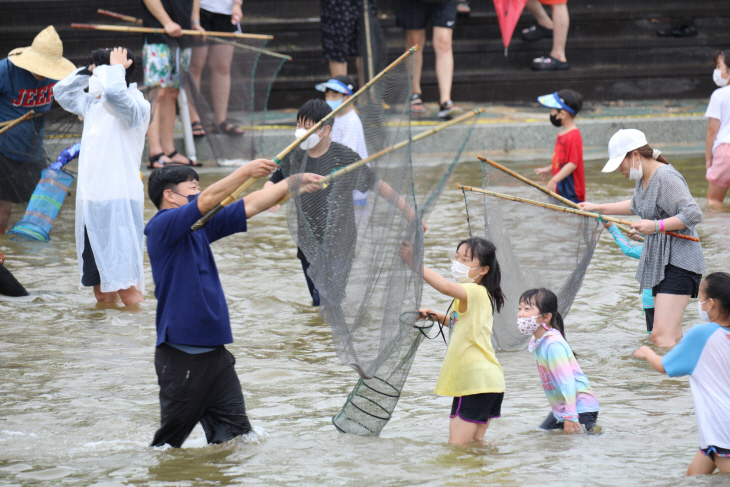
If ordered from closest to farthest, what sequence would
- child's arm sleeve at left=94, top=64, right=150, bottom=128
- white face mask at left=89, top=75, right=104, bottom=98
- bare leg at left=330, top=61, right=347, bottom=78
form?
1. child's arm sleeve at left=94, top=64, right=150, bottom=128
2. white face mask at left=89, top=75, right=104, bottom=98
3. bare leg at left=330, top=61, right=347, bottom=78

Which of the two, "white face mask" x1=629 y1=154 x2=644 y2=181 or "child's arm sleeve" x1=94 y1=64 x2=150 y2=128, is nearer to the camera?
"white face mask" x1=629 y1=154 x2=644 y2=181

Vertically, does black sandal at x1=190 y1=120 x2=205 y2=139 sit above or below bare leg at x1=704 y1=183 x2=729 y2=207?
above

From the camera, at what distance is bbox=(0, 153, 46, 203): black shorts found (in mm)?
8852

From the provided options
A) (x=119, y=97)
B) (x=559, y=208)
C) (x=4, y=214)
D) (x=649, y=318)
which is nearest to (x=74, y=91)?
(x=119, y=97)

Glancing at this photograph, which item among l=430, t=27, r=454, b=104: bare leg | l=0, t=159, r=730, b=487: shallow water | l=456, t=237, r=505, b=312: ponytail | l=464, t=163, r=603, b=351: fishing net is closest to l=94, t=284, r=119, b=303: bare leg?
l=0, t=159, r=730, b=487: shallow water

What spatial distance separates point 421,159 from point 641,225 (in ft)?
5.73

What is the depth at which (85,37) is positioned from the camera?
13.6 meters

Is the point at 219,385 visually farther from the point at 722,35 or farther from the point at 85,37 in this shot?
the point at 722,35

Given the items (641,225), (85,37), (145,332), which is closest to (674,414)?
(641,225)

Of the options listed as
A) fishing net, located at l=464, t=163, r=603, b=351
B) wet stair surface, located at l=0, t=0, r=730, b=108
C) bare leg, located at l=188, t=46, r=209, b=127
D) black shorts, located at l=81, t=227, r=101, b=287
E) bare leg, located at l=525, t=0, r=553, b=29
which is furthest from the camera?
bare leg, located at l=525, t=0, r=553, b=29

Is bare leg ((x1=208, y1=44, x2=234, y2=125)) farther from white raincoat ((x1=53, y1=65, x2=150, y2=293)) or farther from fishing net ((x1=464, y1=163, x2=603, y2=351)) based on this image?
fishing net ((x1=464, y1=163, x2=603, y2=351))

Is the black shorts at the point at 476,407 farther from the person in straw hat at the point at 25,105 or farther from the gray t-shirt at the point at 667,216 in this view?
the person in straw hat at the point at 25,105

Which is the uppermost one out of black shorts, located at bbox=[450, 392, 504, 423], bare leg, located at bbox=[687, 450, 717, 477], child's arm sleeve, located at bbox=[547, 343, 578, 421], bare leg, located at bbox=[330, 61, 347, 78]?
bare leg, located at bbox=[330, 61, 347, 78]

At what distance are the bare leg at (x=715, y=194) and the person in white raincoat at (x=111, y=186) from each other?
5.93 metres
